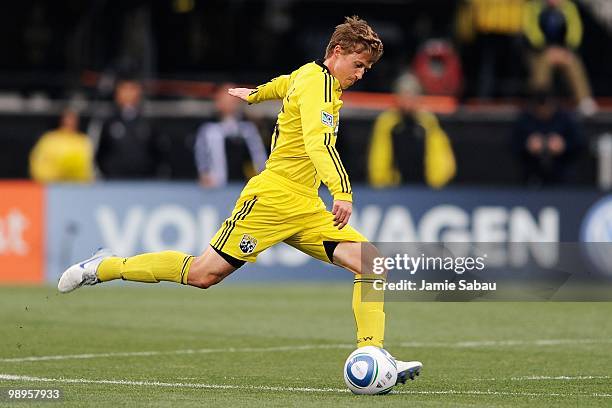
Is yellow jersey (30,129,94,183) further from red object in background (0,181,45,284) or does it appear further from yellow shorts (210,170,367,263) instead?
yellow shorts (210,170,367,263)

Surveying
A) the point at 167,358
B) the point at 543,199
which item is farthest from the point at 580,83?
the point at 167,358

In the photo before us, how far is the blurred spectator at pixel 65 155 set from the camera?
19.4m

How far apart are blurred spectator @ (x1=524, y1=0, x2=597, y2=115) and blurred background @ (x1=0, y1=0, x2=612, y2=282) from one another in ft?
0.10

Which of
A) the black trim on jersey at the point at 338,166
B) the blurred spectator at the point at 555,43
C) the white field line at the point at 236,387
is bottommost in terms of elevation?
the white field line at the point at 236,387

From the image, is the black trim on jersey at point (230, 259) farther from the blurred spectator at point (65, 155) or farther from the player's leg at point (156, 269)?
the blurred spectator at point (65, 155)

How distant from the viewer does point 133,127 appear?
1922 cm

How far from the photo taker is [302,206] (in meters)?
9.45

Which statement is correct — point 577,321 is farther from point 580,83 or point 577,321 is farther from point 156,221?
point 580,83

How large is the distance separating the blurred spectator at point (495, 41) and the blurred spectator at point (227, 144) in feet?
16.0

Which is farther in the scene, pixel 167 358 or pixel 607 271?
pixel 607 271

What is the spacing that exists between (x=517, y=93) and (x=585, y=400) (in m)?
14.6

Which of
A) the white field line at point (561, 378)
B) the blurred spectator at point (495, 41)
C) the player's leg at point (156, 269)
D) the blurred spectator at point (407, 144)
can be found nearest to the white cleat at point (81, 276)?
the player's leg at point (156, 269)

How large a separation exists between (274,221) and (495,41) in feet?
46.7

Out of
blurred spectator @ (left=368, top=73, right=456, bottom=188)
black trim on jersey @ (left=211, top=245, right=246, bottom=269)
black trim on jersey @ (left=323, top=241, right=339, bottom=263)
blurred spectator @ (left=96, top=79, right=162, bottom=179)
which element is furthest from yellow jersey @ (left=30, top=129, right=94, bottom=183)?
black trim on jersey @ (left=323, top=241, right=339, bottom=263)
